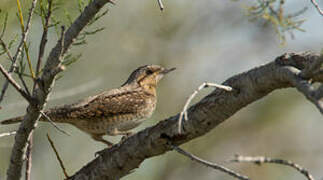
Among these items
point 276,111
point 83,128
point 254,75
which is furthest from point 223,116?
point 276,111

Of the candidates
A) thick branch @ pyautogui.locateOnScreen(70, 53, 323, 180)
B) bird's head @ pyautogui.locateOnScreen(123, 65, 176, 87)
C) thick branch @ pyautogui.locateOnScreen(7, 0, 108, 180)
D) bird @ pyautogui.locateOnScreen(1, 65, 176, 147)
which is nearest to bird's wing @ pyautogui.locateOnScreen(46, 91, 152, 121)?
bird @ pyautogui.locateOnScreen(1, 65, 176, 147)

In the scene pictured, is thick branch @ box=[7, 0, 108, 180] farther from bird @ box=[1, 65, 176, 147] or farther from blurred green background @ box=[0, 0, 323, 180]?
blurred green background @ box=[0, 0, 323, 180]

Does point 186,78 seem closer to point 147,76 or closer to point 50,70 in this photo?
point 147,76

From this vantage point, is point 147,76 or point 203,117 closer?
point 203,117

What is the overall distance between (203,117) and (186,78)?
23.9 feet

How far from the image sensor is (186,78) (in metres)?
11.1

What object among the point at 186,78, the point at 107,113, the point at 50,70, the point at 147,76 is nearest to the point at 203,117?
the point at 50,70

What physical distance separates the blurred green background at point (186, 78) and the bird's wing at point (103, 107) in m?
3.91

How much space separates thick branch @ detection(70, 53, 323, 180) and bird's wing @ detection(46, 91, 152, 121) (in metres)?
1.30

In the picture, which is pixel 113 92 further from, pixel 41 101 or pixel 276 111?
pixel 276 111

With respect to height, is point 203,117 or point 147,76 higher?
point 203,117

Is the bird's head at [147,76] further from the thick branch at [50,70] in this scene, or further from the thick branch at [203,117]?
the thick branch at [50,70]

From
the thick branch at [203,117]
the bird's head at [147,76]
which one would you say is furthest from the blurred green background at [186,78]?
the thick branch at [203,117]

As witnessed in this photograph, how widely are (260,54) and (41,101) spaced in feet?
26.1
